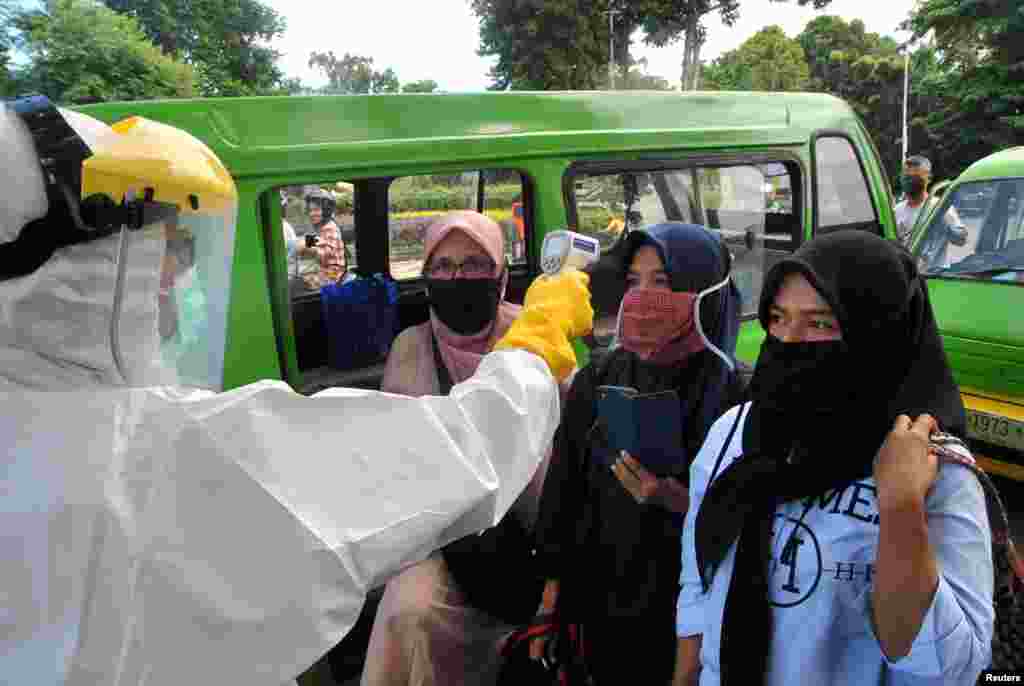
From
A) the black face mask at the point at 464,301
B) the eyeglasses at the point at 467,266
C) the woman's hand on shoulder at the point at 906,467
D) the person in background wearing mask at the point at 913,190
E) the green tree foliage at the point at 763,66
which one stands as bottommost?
the woman's hand on shoulder at the point at 906,467

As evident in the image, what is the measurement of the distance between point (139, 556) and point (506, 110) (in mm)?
2557

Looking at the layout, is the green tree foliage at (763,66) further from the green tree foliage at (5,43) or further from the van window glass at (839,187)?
the van window glass at (839,187)

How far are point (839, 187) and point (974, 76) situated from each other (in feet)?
82.1

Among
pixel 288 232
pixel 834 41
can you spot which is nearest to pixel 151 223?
pixel 288 232

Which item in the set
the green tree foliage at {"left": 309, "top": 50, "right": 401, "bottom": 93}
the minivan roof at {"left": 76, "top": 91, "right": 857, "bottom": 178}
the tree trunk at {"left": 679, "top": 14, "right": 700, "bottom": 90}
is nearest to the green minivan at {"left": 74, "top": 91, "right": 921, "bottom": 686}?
the minivan roof at {"left": 76, "top": 91, "right": 857, "bottom": 178}

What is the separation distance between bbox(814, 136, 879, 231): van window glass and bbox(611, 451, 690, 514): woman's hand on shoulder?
9.63 feet

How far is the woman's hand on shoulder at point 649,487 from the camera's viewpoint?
5.58 ft

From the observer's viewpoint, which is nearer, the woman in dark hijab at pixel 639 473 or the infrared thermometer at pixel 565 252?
the woman in dark hijab at pixel 639 473

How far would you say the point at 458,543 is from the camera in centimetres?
207

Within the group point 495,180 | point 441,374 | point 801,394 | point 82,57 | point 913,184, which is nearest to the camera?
point 801,394

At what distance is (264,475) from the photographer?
1.00 meters

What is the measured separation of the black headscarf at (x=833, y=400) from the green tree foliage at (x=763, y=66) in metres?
46.7

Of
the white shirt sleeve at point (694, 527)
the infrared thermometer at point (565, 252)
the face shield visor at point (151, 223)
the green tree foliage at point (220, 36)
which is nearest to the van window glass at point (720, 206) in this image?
the infrared thermometer at point (565, 252)

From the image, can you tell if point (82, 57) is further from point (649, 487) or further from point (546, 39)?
point (546, 39)
